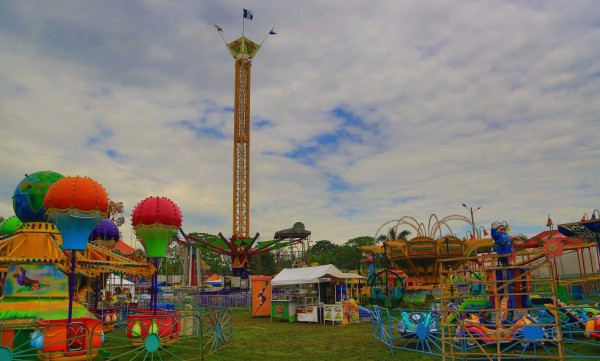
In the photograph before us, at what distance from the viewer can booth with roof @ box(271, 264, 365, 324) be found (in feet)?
64.0

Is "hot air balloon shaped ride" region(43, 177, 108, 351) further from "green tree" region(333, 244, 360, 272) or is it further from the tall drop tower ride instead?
"green tree" region(333, 244, 360, 272)

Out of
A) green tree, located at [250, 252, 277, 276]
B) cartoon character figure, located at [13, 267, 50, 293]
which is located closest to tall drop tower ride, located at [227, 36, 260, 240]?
green tree, located at [250, 252, 277, 276]

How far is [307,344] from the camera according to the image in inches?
536

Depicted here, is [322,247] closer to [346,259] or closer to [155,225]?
[346,259]

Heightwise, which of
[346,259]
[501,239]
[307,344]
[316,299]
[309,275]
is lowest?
[307,344]

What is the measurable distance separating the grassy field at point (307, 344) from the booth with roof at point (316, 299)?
82 cm

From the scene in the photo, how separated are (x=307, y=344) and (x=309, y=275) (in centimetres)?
769

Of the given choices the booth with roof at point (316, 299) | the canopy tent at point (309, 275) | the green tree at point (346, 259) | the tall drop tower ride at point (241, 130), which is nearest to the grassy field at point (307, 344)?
the booth with roof at point (316, 299)

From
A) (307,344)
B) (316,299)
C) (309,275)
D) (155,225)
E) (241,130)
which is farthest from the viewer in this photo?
(241,130)

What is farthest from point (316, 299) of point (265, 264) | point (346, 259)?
point (346, 259)

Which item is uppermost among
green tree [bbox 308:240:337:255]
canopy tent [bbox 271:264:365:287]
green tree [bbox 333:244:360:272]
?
green tree [bbox 308:240:337:255]

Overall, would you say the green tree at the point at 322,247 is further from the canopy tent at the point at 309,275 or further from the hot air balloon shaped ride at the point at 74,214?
the hot air balloon shaped ride at the point at 74,214

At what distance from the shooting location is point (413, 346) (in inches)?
481

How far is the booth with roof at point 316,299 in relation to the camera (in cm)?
1950
